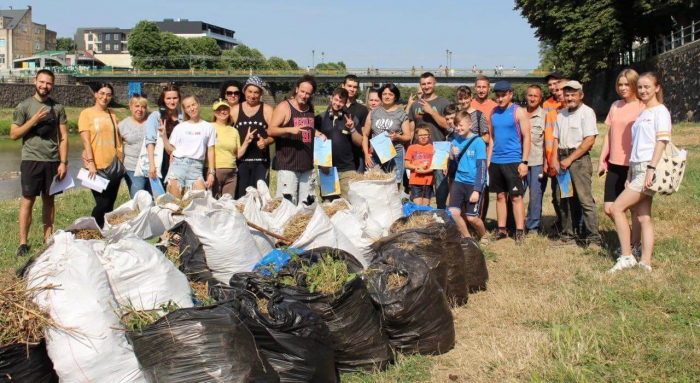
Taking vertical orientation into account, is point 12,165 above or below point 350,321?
above

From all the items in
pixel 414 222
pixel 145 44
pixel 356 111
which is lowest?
pixel 414 222

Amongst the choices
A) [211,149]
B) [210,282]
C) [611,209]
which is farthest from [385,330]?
[211,149]

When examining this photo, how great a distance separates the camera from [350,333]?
3.59m

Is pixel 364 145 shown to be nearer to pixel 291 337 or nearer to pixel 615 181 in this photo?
pixel 615 181

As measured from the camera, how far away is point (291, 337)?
3199 millimetres

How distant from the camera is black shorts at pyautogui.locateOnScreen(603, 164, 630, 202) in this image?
19.4 ft

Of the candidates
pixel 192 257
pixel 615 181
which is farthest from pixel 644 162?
pixel 192 257

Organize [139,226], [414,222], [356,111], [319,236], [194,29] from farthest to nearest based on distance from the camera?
[194,29] → [356,111] → [414,222] → [319,236] → [139,226]

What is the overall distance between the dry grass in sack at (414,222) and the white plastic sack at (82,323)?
8.03 ft

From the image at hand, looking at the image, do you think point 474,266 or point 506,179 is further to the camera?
point 506,179

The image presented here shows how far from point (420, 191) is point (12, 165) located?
19975 millimetres

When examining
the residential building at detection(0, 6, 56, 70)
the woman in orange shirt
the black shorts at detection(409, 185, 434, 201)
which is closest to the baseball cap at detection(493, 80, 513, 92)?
the black shorts at detection(409, 185, 434, 201)

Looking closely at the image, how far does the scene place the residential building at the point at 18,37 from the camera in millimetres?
86125

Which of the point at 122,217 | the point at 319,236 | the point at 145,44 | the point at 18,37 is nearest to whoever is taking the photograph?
the point at 319,236
